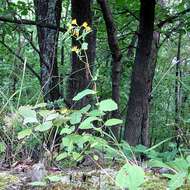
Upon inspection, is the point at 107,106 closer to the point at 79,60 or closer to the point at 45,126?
the point at 45,126

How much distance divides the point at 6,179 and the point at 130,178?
2.46 feet

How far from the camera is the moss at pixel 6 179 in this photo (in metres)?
1.88

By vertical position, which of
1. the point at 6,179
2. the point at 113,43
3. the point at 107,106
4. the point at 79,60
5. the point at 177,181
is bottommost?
the point at 6,179

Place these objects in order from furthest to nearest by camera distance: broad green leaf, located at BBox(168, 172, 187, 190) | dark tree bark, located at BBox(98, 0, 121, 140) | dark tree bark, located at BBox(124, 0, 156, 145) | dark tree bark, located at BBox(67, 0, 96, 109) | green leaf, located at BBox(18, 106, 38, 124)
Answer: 1. dark tree bark, located at BBox(124, 0, 156, 145)
2. dark tree bark, located at BBox(98, 0, 121, 140)
3. dark tree bark, located at BBox(67, 0, 96, 109)
4. green leaf, located at BBox(18, 106, 38, 124)
5. broad green leaf, located at BBox(168, 172, 187, 190)

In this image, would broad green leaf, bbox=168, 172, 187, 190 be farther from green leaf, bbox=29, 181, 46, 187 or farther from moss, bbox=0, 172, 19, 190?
moss, bbox=0, 172, 19, 190

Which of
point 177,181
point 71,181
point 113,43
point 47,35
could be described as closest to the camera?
point 177,181

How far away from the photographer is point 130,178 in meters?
1.47

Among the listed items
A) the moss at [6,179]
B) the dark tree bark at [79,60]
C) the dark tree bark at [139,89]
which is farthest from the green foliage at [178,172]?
the dark tree bark at [139,89]

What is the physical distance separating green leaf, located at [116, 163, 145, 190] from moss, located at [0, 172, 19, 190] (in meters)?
0.63

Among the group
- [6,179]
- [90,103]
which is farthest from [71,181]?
[90,103]

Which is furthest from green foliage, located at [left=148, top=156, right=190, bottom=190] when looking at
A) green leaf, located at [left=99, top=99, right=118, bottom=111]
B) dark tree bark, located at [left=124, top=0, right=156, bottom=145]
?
dark tree bark, located at [left=124, top=0, right=156, bottom=145]

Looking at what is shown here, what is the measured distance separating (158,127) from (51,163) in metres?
9.47

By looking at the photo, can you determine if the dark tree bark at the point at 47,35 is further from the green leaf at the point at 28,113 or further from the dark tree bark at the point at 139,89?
the green leaf at the point at 28,113

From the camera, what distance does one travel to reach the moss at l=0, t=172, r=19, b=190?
6.18 feet
